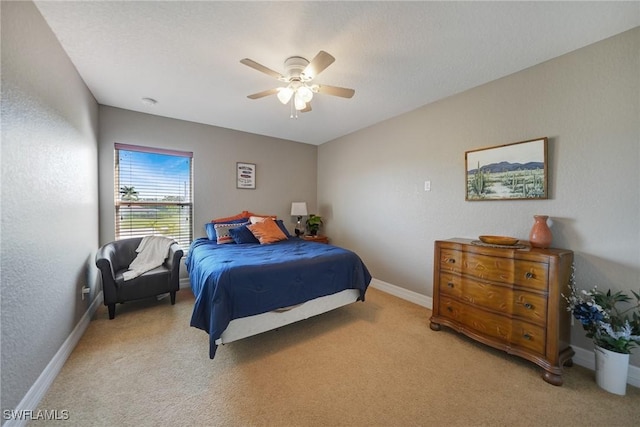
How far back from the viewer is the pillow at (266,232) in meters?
3.38

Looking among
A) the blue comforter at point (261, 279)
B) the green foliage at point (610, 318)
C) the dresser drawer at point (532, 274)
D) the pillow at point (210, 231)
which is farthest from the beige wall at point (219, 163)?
the green foliage at point (610, 318)

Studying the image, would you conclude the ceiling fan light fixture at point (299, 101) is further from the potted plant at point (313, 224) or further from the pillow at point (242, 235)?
the potted plant at point (313, 224)

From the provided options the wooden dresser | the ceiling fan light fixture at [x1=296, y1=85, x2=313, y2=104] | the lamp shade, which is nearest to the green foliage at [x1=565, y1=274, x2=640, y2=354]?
the wooden dresser

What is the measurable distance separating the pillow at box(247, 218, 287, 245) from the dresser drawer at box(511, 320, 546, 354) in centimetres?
277

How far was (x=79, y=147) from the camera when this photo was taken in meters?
2.30

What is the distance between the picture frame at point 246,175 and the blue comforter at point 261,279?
1.55 metres

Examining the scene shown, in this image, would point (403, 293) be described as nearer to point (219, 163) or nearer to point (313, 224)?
point (313, 224)

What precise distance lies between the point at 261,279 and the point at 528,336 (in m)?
2.17

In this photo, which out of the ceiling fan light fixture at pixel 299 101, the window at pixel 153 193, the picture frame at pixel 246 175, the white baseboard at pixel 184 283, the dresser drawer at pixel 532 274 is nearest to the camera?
the dresser drawer at pixel 532 274

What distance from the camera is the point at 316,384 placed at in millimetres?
1669

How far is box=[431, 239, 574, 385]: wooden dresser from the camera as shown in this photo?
171cm

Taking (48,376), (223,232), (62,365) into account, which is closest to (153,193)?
(223,232)

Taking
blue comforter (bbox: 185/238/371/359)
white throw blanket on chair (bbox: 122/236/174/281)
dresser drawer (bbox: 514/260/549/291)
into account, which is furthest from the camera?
white throw blanket on chair (bbox: 122/236/174/281)

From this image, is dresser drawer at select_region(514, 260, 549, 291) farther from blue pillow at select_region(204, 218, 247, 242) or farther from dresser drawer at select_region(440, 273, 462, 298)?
blue pillow at select_region(204, 218, 247, 242)
